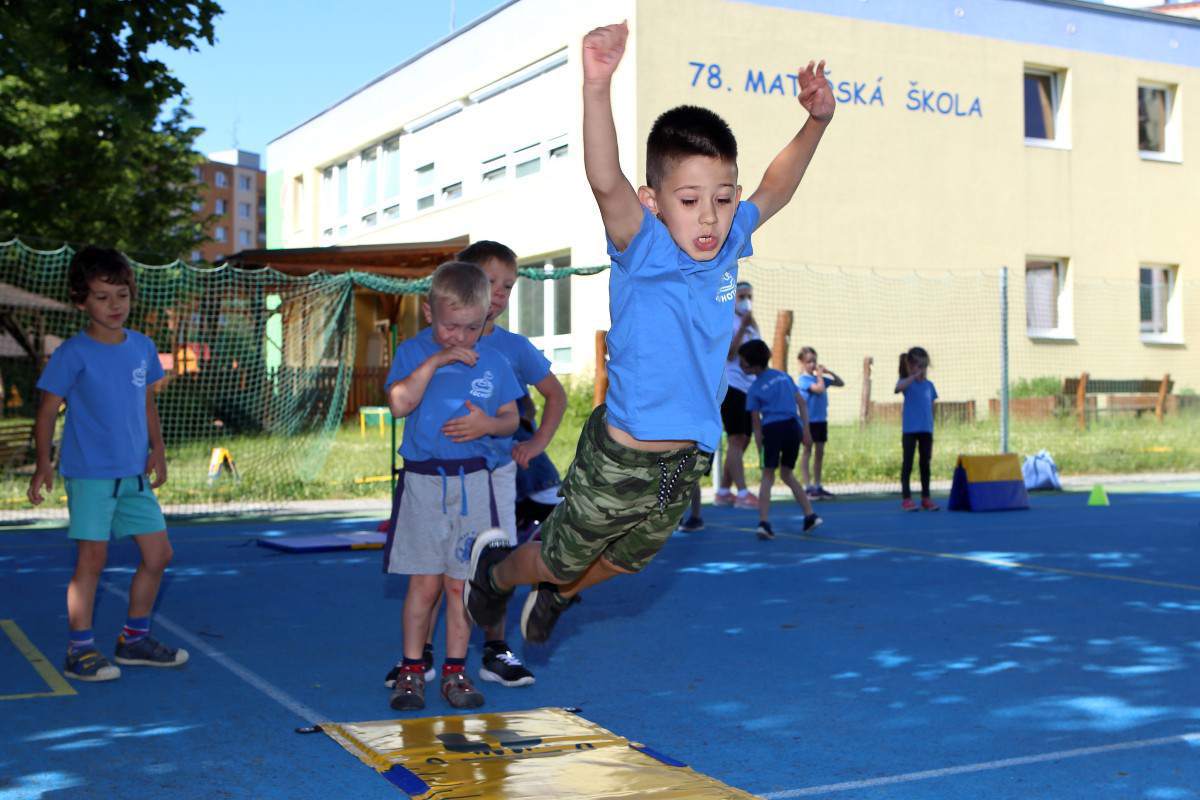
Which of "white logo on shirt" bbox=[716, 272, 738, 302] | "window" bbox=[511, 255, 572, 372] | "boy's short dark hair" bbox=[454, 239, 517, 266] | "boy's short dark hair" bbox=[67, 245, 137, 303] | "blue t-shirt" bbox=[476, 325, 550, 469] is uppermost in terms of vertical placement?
"window" bbox=[511, 255, 572, 372]

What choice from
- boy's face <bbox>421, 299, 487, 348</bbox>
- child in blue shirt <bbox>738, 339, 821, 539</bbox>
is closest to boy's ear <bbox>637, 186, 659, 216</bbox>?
boy's face <bbox>421, 299, 487, 348</bbox>

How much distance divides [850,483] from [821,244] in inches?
305

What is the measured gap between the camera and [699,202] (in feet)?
12.0

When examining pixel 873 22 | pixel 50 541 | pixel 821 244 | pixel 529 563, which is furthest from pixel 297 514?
pixel 873 22

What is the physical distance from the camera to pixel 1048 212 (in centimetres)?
2517

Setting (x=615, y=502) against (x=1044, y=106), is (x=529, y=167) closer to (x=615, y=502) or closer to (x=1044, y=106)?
(x=1044, y=106)

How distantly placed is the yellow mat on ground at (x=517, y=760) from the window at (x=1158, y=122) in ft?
84.3

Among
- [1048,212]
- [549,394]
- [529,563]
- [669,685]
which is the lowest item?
[669,685]

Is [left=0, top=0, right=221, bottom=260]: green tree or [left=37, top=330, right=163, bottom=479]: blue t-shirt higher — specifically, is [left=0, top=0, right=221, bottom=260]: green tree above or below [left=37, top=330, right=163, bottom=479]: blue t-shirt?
above

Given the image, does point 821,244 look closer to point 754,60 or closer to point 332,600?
point 754,60

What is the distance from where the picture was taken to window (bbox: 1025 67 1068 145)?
83.8 feet

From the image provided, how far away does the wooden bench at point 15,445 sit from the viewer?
14.2 m

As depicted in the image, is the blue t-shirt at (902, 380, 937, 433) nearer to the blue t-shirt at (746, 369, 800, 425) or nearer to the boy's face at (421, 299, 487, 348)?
the blue t-shirt at (746, 369, 800, 425)

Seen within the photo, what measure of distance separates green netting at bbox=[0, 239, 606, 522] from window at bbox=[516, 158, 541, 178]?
22.0 feet
